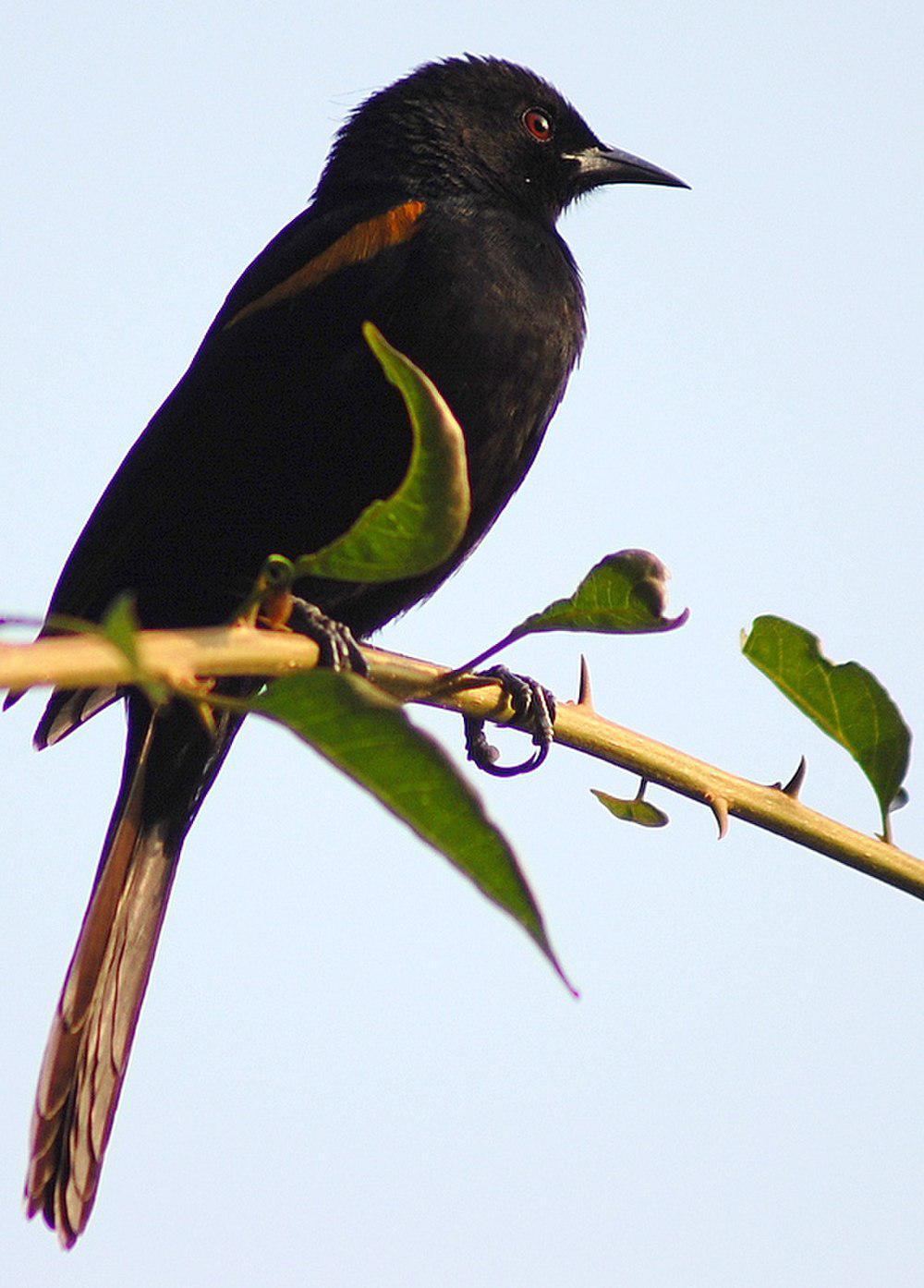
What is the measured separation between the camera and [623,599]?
1280 millimetres

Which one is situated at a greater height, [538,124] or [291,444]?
[538,124]

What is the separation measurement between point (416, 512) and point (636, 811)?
0.85 metres

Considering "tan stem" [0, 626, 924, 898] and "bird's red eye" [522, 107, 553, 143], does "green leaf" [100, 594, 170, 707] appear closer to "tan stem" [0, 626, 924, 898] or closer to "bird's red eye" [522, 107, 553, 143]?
"tan stem" [0, 626, 924, 898]

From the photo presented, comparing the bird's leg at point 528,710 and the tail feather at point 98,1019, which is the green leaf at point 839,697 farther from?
the tail feather at point 98,1019

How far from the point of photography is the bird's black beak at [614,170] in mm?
4086

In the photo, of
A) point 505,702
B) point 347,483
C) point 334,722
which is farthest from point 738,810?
point 347,483

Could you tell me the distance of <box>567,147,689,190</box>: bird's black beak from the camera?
13.4 feet

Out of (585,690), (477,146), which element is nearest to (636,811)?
(585,690)

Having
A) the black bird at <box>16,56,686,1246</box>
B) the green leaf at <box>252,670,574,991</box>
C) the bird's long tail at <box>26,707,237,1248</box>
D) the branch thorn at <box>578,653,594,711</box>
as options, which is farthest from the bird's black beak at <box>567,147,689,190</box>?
the green leaf at <box>252,670,574,991</box>

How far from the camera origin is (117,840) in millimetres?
3371

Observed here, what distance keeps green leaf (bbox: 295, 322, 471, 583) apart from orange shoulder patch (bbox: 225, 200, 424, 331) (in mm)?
2340

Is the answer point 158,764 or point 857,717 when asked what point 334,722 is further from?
point 158,764

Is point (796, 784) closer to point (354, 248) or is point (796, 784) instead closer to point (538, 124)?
point (354, 248)

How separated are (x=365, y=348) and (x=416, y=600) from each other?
0.66 meters
